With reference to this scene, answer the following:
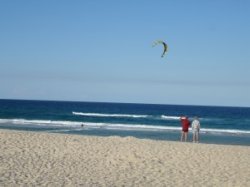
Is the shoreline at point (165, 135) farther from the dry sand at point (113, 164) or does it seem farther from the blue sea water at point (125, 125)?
the dry sand at point (113, 164)

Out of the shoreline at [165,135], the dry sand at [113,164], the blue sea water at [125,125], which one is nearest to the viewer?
the dry sand at [113,164]

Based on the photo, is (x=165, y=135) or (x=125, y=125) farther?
(x=125, y=125)

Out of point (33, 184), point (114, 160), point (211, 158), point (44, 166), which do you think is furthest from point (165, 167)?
point (33, 184)

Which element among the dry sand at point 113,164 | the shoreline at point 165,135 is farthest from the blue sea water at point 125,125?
the dry sand at point 113,164

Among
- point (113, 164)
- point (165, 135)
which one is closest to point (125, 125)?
point (165, 135)

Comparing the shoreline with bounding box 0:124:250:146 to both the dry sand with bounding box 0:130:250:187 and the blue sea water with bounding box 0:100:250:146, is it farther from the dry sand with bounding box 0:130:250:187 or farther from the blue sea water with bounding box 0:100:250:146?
the dry sand with bounding box 0:130:250:187

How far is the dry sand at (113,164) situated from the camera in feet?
31.2

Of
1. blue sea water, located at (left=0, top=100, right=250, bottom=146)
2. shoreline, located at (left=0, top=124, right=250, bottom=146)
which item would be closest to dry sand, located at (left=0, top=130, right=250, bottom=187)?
shoreline, located at (left=0, top=124, right=250, bottom=146)

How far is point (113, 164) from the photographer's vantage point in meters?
11.4

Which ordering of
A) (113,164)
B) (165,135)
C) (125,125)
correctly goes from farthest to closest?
(125,125), (165,135), (113,164)

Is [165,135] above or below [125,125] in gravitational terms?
below

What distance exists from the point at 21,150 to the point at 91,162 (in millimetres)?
2448

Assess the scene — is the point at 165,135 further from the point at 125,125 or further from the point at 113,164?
the point at 113,164

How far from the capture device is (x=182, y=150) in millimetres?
14055
